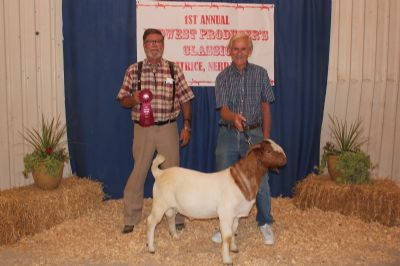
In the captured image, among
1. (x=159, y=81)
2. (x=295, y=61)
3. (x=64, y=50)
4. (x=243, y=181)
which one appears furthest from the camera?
(x=295, y=61)

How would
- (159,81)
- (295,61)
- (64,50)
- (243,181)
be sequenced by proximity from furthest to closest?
1. (295,61)
2. (64,50)
3. (159,81)
4. (243,181)

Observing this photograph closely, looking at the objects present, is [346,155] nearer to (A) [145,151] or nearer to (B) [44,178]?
(A) [145,151]

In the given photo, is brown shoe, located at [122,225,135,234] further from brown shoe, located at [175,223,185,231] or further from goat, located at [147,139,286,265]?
goat, located at [147,139,286,265]

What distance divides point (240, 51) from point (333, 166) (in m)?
2.11

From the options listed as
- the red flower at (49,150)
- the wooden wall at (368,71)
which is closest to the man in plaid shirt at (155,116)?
the red flower at (49,150)

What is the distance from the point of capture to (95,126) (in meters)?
5.52

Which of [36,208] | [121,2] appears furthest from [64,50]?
[36,208]

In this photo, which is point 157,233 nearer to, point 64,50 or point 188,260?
point 188,260

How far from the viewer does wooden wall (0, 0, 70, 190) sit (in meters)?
5.29

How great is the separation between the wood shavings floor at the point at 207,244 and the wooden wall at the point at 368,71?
1533mm

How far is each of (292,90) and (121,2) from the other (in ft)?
7.88

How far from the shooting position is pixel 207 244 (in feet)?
14.6

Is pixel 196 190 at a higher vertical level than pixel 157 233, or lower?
higher

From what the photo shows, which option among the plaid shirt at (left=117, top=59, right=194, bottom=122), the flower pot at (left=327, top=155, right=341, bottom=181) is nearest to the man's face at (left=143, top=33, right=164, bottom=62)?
the plaid shirt at (left=117, top=59, right=194, bottom=122)
